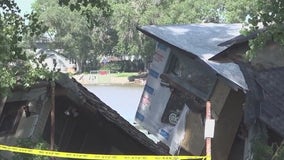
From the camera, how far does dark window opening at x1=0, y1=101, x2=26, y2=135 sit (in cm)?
1042

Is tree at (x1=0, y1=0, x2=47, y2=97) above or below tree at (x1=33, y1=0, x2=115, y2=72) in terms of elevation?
above

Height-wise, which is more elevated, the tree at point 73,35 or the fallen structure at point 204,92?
the fallen structure at point 204,92

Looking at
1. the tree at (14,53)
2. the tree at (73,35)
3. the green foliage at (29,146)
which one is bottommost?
the tree at (73,35)

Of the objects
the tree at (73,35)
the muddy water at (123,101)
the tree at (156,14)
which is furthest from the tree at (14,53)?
the tree at (73,35)

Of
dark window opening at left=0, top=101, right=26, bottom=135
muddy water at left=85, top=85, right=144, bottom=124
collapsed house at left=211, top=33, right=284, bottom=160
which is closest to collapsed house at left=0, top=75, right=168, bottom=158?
dark window opening at left=0, top=101, right=26, bottom=135

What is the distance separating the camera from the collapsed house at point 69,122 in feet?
34.2

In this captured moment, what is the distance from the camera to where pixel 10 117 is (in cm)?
1064

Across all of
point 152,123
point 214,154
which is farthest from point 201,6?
point 214,154

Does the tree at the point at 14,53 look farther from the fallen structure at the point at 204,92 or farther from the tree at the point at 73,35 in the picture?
the tree at the point at 73,35

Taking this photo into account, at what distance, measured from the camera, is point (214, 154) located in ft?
53.3

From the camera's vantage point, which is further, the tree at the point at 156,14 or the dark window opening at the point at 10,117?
the tree at the point at 156,14

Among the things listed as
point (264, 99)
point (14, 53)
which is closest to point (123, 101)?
point (264, 99)

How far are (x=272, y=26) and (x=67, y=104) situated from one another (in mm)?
4213

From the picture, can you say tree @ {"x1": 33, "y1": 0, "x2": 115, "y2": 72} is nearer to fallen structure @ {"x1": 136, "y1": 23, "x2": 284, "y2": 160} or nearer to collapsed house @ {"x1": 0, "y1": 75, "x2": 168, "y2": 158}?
fallen structure @ {"x1": 136, "y1": 23, "x2": 284, "y2": 160}
